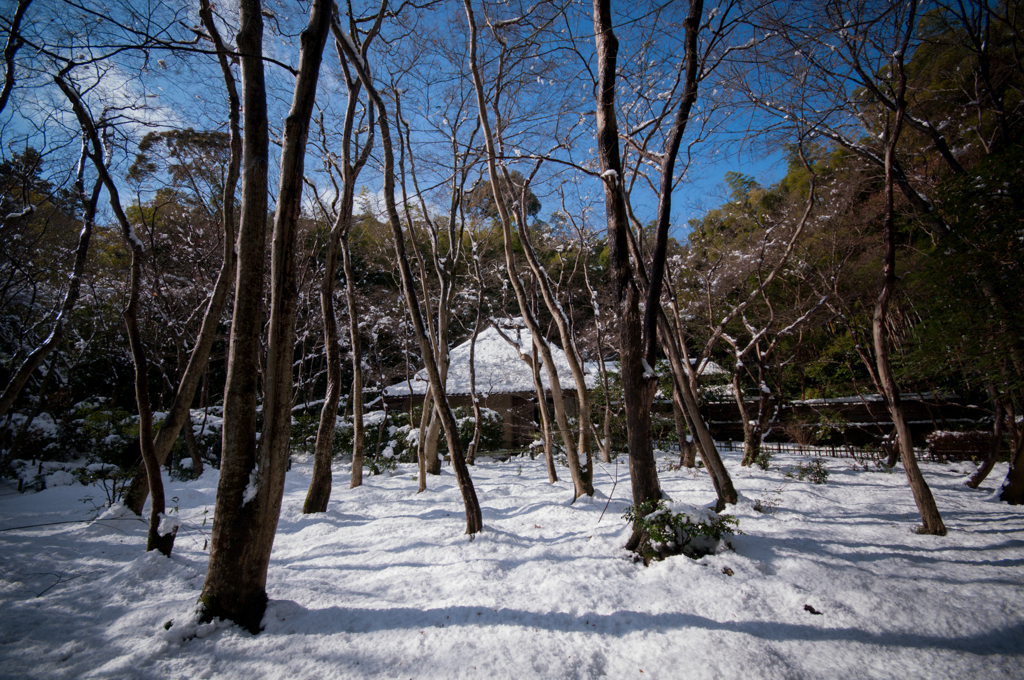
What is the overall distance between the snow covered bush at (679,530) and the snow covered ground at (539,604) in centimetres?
15

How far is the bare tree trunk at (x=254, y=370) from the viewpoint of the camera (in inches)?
96.7

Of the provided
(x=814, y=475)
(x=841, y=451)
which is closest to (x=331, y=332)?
(x=814, y=475)

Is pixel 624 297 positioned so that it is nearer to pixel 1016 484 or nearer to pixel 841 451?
pixel 1016 484

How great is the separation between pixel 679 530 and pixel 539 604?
4.34 feet

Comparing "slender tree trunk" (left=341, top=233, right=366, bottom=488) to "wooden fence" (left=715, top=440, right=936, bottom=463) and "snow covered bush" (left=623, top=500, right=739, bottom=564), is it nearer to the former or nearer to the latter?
"snow covered bush" (left=623, top=500, right=739, bottom=564)

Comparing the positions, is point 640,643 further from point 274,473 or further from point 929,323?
point 929,323

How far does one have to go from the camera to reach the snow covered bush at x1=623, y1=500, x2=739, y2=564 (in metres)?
3.23

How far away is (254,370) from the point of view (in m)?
2.52

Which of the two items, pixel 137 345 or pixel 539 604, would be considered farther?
pixel 137 345

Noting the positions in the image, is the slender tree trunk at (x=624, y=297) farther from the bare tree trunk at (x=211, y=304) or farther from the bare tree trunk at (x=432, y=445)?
the bare tree trunk at (x=432, y=445)

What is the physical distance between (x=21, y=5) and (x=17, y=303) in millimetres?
8100

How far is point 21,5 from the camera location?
11.6ft

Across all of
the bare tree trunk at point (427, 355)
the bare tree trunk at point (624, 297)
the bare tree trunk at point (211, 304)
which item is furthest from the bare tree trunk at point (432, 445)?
the bare tree trunk at point (624, 297)

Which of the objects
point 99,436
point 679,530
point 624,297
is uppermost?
point 624,297
